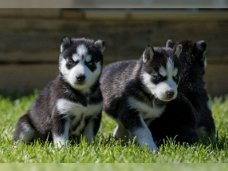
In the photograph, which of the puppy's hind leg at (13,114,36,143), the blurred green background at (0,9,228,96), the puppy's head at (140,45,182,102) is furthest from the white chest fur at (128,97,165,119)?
the blurred green background at (0,9,228,96)

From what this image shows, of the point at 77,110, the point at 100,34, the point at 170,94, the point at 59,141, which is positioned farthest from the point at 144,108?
the point at 100,34

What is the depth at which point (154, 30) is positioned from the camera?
12117mm

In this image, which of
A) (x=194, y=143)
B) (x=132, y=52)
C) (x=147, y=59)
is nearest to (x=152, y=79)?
(x=147, y=59)

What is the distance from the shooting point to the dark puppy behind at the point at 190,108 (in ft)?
25.1

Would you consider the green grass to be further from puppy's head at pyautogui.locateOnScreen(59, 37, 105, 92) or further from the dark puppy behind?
puppy's head at pyautogui.locateOnScreen(59, 37, 105, 92)

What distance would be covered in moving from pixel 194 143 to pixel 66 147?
143 centimetres

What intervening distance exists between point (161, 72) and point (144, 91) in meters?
0.31

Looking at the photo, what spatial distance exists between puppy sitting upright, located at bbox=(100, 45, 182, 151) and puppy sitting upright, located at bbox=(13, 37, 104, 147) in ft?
0.95

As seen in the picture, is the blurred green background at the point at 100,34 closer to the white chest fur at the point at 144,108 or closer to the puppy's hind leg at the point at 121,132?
the puppy's hind leg at the point at 121,132

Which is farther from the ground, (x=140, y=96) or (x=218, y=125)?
(x=140, y=96)

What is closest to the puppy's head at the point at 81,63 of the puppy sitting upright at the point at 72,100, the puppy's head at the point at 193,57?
the puppy sitting upright at the point at 72,100

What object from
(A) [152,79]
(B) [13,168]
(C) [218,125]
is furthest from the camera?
(C) [218,125]

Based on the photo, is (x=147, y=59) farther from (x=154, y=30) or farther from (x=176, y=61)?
(x=154, y=30)

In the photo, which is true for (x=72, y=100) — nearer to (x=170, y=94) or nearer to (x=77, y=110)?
(x=77, y=110)
